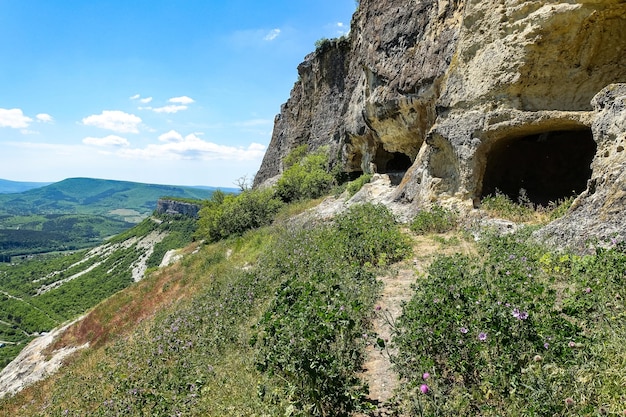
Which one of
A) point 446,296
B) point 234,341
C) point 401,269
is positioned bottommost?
point 234,341

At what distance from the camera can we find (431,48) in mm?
13742

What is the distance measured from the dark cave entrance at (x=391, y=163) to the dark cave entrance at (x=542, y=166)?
301 inches

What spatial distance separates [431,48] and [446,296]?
12194 millimetres

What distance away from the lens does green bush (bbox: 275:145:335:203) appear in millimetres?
28219

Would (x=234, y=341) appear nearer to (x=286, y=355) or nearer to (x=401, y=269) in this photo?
(x=286, y=355)

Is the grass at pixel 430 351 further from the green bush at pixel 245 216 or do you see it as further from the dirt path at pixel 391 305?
the green bush at pixel 245 216

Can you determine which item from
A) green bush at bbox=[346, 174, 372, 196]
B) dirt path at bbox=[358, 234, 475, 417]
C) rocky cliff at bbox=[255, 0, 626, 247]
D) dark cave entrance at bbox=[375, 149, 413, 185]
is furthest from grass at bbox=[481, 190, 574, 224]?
green bush at bbox=[346, 174, 372, 196]

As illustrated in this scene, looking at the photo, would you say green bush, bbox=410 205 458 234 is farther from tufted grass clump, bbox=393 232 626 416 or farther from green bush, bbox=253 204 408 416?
tufted grass clump, bbox=393 232 626 416

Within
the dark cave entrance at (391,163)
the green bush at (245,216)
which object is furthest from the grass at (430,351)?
the green bush at (245,216)

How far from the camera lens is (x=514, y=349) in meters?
3.24

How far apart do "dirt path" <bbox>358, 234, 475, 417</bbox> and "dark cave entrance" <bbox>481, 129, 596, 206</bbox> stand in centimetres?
400

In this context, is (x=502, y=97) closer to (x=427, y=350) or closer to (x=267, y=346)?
(x=427, y=350)

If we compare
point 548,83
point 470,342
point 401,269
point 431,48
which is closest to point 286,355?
point 470,342

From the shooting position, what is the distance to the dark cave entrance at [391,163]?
853 inches
